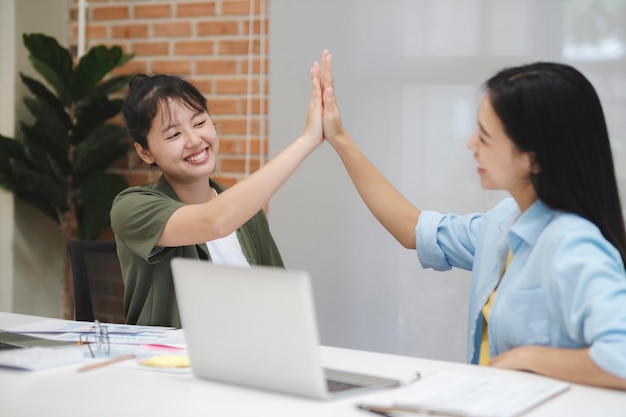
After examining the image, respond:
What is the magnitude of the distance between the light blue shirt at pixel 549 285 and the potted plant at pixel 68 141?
7.39ft

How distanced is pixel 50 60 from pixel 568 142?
2.72 meters

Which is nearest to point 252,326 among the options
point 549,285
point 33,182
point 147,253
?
point 549,285

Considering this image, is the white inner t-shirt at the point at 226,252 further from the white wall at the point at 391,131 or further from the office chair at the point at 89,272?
the white wall at the point at 391,131

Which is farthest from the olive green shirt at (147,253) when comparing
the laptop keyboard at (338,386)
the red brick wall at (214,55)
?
the red brick wall at (214,55)

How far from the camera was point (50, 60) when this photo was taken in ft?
12.3

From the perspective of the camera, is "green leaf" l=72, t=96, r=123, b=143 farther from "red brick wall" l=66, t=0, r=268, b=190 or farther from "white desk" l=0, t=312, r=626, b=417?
"white desk" l=0, t=312, r=626, b=417

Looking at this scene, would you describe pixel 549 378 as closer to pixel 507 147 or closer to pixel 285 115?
pixel 507 147

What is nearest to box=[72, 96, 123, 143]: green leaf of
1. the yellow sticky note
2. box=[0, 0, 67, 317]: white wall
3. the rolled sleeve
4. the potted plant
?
the potted plant

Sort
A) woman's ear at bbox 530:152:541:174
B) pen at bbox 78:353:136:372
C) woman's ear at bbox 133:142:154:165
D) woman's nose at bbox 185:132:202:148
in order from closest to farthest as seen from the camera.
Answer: pen at bbox 78:353:136:372 → woman's ear at bbox 530:152:541:174 → woman's nose at bbox 185:132:202:148 → woman's ear at bbox 133:142:154:165

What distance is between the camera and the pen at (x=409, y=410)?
1275mm

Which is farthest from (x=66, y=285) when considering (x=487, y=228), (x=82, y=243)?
(x=487, y=228)

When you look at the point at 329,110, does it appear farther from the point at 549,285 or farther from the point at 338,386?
the point at 338,386

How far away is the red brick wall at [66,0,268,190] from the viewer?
3803mm

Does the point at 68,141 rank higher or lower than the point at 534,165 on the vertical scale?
lower
